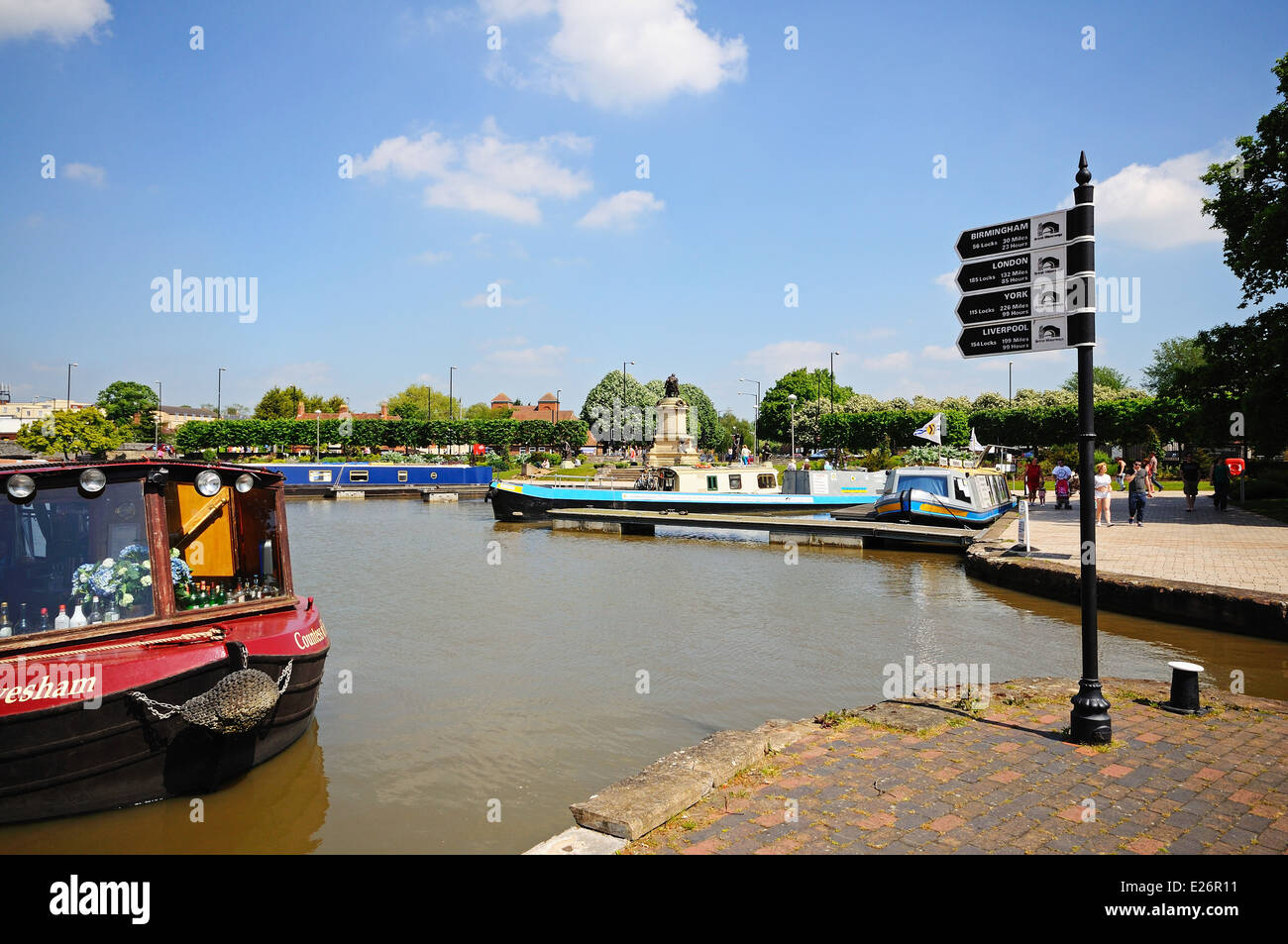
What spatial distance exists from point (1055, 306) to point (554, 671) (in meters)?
7.37

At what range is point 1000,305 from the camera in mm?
6270

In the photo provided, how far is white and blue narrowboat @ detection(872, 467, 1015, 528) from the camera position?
23734mm

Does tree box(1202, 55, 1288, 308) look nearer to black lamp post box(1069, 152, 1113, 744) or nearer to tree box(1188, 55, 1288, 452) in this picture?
tree box(1188, 55, 1288, 452)

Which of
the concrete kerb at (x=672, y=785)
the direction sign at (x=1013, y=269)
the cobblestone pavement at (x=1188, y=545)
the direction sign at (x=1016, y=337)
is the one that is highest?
the direction sign at (x=1013, y=269)

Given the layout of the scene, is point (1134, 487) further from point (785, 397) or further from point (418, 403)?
point (418, 403)

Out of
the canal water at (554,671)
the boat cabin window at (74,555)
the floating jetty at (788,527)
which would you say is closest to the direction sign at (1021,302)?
the canal water at (554,671)

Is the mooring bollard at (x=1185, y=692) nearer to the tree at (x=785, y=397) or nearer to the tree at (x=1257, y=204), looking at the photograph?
the tree at (x=1257, y=204)

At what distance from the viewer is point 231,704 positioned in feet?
19.1

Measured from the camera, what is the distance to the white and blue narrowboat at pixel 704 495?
100ft

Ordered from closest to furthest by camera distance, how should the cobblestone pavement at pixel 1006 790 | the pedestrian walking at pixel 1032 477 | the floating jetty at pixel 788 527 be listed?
the cobblestone pavement at pixel 1006 790
the floating jetty at pixel 788 527
the pedestrian walking at pixel 1032 477

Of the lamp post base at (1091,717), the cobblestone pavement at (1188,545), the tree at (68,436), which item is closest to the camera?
the lamp post base at (1091,717)

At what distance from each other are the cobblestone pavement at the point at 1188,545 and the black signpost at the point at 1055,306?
7825 millimetres

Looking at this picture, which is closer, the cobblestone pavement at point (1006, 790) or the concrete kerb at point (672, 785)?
the cobblestone pavement at point (1006, 790)

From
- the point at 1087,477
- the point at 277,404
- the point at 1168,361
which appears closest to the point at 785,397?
the point at 1168,361
